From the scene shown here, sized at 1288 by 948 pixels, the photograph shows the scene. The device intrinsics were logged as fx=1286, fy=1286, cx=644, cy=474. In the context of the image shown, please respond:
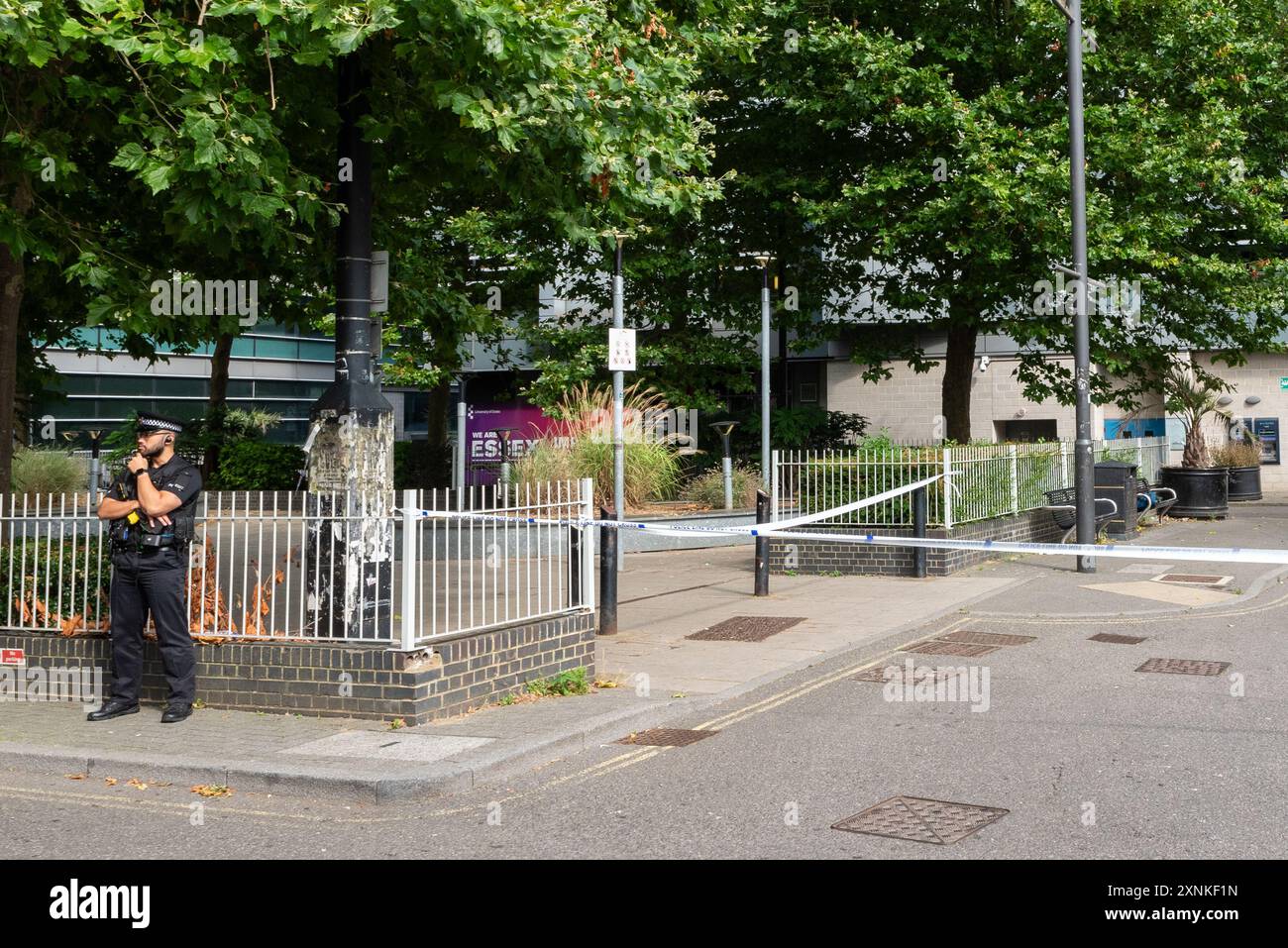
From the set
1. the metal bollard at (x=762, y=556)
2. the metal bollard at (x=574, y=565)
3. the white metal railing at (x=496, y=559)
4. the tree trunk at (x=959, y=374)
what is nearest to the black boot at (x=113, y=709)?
the white metal railing at (x=496, y=559)

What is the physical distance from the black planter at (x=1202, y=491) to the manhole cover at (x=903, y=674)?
17243mm

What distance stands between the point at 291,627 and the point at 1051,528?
14967 mm

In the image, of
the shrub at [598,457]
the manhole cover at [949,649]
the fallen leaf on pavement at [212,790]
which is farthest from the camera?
the shrub at [598,457]

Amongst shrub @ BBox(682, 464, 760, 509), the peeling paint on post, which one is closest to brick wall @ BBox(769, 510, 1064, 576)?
shrub @ BBox(682, 464, 760, 509)

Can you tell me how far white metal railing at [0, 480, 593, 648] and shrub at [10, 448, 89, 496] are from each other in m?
11.8

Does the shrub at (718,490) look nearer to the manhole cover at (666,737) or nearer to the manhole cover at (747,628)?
the manhole cover at (747,628)

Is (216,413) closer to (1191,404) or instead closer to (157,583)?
(157,583)

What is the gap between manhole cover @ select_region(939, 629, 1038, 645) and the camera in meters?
11.4

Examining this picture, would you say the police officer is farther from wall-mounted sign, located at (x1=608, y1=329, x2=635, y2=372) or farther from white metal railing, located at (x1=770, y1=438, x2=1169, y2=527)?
white metal railing, located at (x1=770, y1=438, x2=1169, y2=527)

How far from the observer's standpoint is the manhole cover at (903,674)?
9641 mm

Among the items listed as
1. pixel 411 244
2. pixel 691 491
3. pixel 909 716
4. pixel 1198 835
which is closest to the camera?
pixel 1198 835

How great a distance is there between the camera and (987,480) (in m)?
17.9
